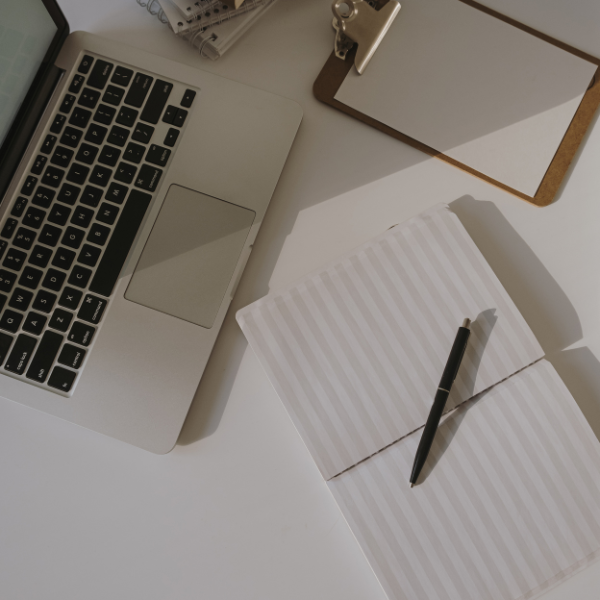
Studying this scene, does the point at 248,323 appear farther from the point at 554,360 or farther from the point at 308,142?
the point at 554,360

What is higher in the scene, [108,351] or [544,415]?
[108,351]

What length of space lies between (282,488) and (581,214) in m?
0.44

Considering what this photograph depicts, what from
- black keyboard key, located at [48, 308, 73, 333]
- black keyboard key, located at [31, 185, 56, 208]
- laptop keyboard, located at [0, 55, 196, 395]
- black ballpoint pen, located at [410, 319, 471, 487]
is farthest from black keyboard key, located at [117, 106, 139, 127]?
black ballpoint pen, located at [410, 319, 471, 487]

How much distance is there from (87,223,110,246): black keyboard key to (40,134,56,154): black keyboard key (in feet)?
0.31

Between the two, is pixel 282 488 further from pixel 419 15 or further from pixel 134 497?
pixel 419 15

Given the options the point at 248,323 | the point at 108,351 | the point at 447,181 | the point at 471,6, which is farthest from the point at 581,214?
the point at 108,351

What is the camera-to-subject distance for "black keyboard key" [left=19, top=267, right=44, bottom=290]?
19.4 inches

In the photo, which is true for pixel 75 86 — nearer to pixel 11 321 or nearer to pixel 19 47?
pixel 19 47

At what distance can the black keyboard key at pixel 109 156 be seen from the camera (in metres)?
0.51

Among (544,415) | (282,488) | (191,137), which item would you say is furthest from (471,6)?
(282,488)

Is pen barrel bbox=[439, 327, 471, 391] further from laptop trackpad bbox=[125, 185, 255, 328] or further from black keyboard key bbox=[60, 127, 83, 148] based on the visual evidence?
black keyboard key bbox=[60, 127, 83, 148]

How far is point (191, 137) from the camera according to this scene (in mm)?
521

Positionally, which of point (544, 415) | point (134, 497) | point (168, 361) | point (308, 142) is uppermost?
point (308, 142)

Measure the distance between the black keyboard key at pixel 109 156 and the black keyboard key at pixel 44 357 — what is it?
0.60 feet
